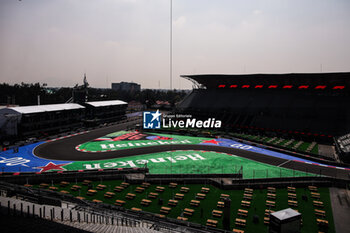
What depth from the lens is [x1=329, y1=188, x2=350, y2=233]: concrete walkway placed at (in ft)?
84.3

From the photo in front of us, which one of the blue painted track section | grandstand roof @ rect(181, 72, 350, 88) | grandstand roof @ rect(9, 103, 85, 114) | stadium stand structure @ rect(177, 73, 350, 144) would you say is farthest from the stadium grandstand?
grandstand roof @ rect(9, 103, 85, 114)

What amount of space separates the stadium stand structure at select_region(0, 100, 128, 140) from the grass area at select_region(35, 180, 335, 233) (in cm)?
3761

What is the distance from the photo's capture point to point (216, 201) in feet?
103

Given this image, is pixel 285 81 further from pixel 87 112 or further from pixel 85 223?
pixel 85 223

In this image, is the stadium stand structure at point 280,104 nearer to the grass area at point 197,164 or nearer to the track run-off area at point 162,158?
the track run-off area at point 162,158

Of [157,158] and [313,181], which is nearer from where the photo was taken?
[313,181]

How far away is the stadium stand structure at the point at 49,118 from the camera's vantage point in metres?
63.3

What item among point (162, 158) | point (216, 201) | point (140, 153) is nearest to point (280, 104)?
point (162, 158)

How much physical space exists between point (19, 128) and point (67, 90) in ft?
364

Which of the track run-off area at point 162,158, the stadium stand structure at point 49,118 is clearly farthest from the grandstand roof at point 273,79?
the stadium stand structure at point 49,118

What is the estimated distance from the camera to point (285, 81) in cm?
9119

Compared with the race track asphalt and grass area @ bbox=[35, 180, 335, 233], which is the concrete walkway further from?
the race track asphalt

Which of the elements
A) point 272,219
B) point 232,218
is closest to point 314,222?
point 232,218

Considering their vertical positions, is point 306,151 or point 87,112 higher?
point 87,112
